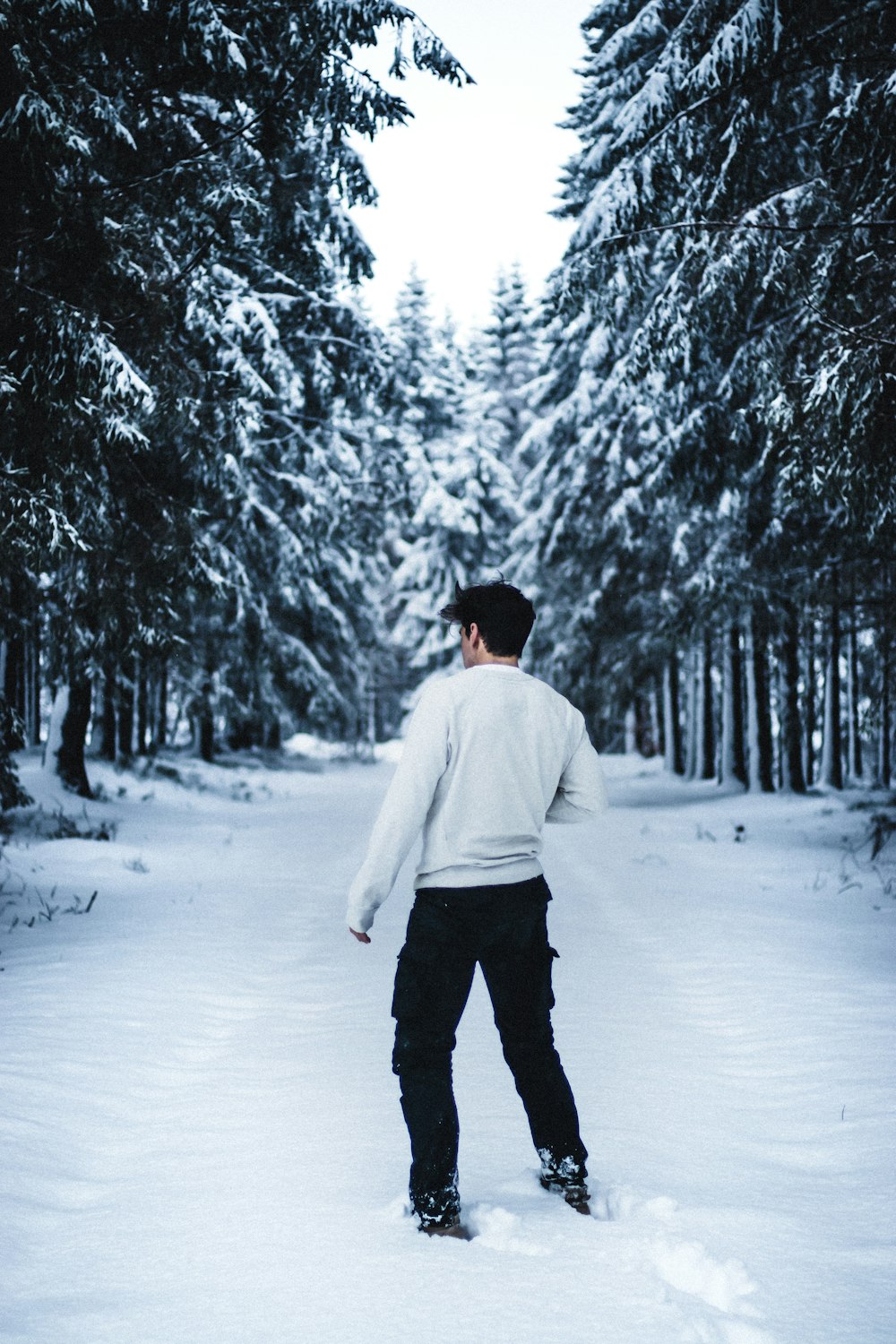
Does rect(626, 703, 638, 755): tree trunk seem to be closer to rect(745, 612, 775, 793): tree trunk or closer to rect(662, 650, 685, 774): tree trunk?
rect(662, 650, 685, 774): tree trunk

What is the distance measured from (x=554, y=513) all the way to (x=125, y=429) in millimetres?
19891

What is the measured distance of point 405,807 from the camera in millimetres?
3529

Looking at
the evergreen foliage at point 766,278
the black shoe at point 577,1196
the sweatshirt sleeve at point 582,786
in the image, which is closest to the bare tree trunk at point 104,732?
the evergreen foliage at point 766,278

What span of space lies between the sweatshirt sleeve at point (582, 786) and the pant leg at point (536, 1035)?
371mm

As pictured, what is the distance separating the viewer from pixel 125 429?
755 centimetres

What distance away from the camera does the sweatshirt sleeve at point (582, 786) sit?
153 inches

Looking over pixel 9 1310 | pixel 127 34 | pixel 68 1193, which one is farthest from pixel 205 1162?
pixel 127 34

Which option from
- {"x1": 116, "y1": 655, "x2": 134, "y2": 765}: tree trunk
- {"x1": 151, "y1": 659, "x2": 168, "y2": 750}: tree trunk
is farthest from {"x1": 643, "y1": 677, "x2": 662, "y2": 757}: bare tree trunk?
{"x1": 116, "y1": 655, "x2": 134, "y2": 765}: tree trunk

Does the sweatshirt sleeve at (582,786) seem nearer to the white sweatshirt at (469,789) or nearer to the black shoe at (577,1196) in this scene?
the white sweatshirt at (469,789)

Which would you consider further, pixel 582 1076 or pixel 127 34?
pixel 127 34

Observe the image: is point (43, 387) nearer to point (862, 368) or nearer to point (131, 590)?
point (131, 590)

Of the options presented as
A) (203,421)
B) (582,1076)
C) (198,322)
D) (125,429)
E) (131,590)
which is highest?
(198,322)

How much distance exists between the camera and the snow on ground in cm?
305

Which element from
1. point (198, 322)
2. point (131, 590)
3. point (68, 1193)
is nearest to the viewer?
point (68, 1193)
